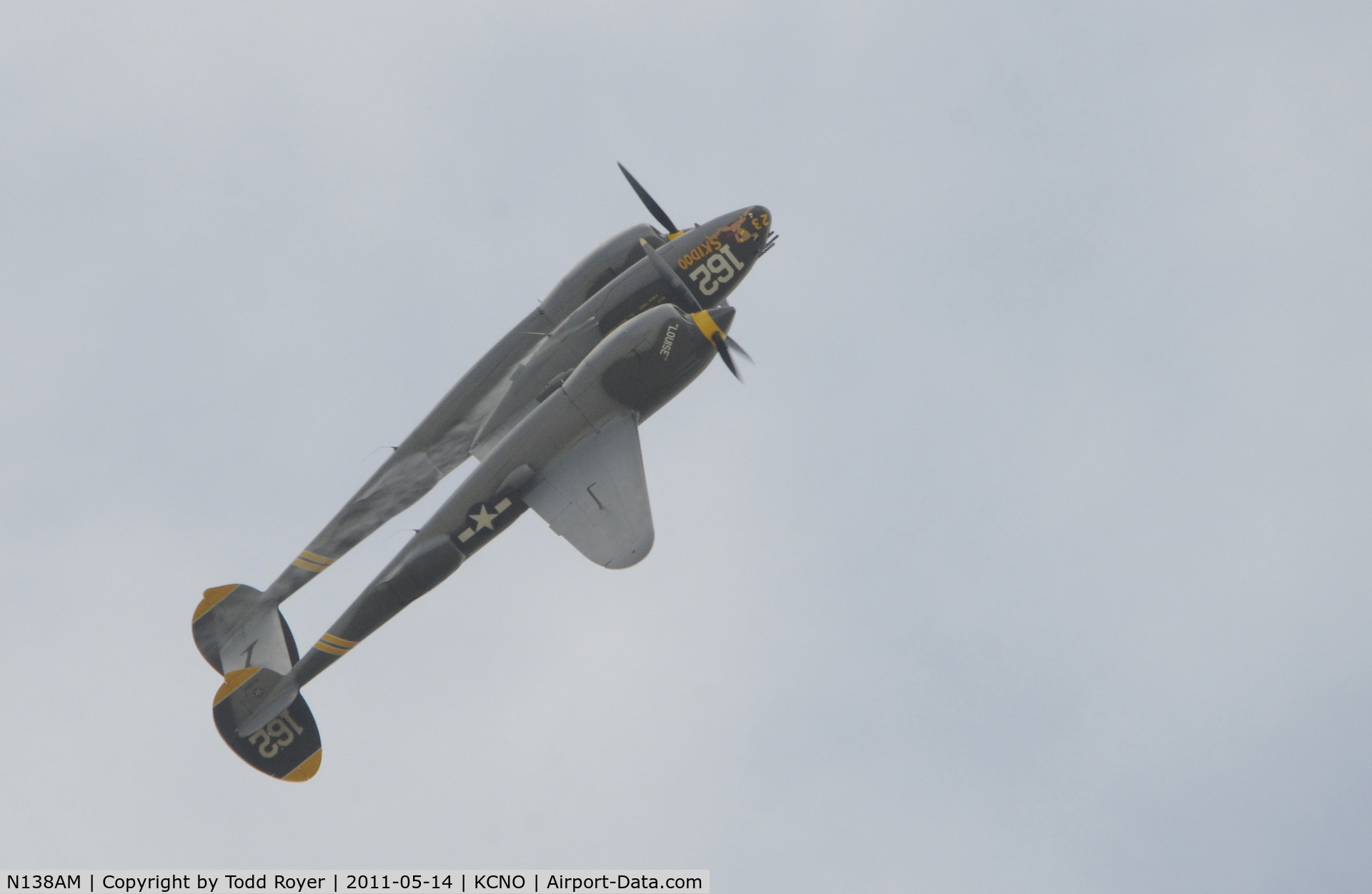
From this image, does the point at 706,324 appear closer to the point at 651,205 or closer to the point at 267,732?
the point at 651,205

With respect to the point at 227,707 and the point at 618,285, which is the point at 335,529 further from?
the point at 618,285

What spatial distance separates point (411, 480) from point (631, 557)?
8.09 m

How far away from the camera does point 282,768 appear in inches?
1428

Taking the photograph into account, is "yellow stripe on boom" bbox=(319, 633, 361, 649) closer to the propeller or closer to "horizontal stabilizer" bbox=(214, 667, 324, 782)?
"horizontal stabilizer" bbox=(214, 667, 324, 782)

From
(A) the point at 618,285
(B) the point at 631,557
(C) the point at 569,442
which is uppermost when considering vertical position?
(A) the point at 618,285

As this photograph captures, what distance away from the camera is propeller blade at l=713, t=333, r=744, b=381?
36.5 m

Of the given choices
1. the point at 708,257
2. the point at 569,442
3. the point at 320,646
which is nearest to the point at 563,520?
the point at 569,442

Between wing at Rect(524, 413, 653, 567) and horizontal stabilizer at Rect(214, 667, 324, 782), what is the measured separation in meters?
8.18

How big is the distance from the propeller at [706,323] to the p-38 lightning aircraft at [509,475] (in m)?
0.05

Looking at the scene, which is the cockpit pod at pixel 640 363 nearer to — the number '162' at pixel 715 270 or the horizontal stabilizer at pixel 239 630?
the number '162' at pixel 715 270

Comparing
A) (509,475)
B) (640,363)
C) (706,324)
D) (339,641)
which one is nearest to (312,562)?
(339,641)

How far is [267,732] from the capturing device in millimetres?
36250

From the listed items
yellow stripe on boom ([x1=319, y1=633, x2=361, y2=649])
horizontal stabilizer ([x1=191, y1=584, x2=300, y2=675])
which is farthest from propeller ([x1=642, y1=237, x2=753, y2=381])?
horizontal stabilizer ([x1=191, y1=584, x2=300, y2=675])

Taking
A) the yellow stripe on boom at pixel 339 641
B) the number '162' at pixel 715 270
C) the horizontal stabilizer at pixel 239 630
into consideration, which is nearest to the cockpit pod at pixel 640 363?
the number '162' at pixel 715 270
